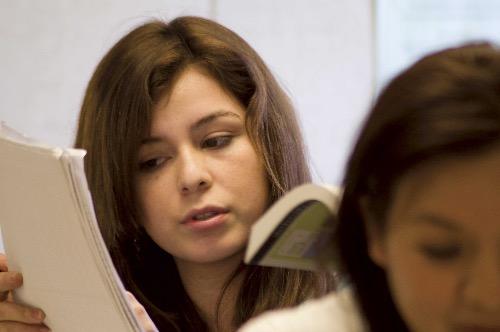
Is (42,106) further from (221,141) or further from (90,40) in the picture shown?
(221,141)

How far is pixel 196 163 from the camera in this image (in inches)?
45.5

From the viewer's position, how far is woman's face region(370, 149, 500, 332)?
60 cm

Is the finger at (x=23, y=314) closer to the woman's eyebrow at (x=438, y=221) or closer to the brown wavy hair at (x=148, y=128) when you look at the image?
the brown wavy hair at (x=148, y=128)

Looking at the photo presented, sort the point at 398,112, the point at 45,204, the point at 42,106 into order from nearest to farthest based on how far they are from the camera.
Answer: the point at 398,112
the point at 45,204
the point at 42,106

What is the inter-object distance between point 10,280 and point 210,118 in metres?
0.32

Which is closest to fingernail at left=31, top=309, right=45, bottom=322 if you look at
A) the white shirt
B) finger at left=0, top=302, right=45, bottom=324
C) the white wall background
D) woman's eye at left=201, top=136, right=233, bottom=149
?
finger at left=0, top=302, right=45, bottom=324

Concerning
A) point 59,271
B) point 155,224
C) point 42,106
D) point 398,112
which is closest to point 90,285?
point 59,271

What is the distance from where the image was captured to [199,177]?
114cm

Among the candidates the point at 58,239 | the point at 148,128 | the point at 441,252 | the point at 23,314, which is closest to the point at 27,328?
the point at 23,314

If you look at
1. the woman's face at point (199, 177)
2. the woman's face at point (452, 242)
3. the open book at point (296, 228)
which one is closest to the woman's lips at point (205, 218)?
the woman's face at point (199, 177)

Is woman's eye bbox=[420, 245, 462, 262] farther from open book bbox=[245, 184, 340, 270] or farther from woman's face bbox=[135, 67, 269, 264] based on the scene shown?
woman's face bbox=[135, 67, 269, 264]

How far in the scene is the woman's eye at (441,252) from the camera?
1.99 ft

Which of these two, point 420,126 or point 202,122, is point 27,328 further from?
point 420,126

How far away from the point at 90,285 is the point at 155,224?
226 millimetres
